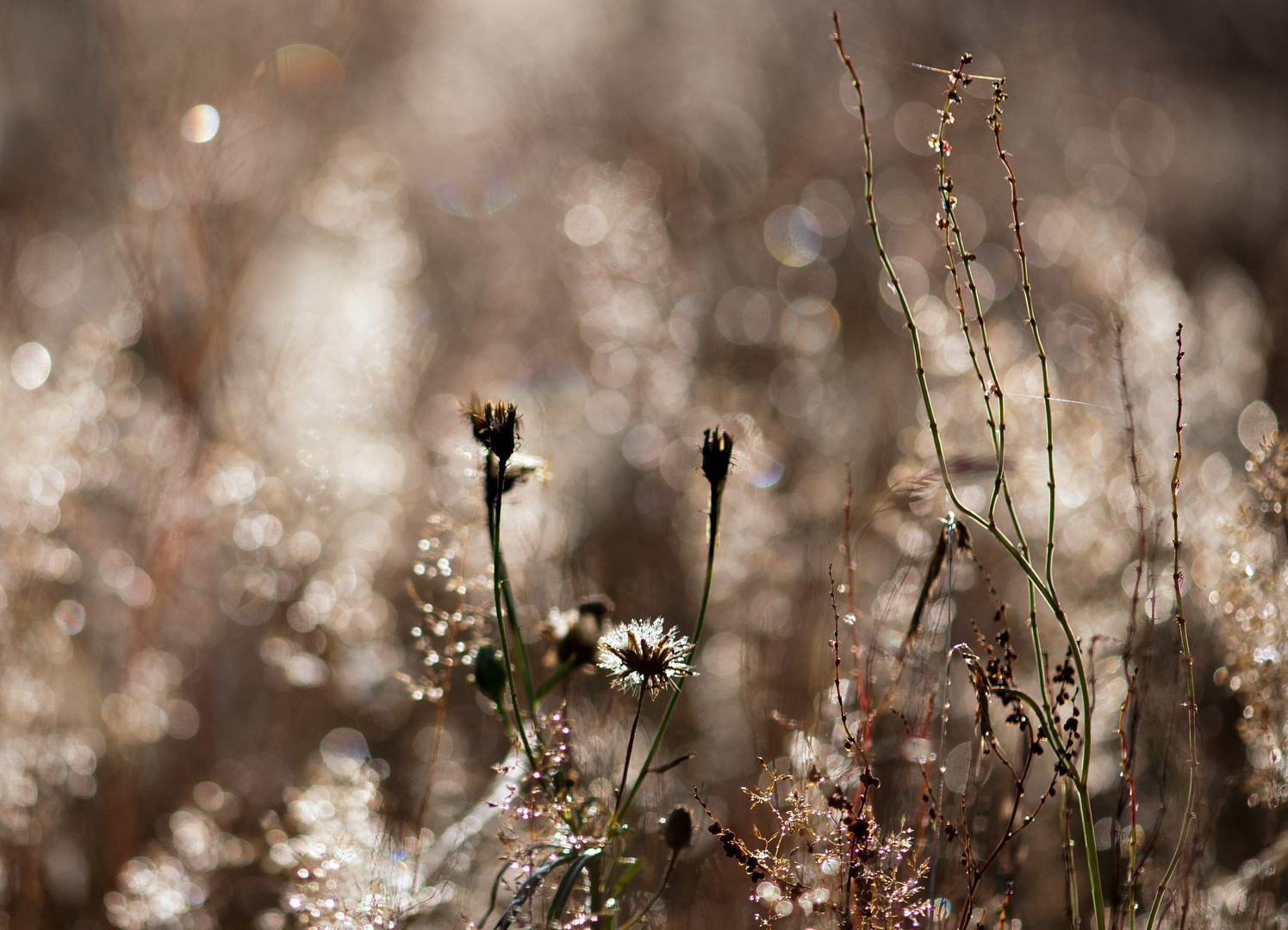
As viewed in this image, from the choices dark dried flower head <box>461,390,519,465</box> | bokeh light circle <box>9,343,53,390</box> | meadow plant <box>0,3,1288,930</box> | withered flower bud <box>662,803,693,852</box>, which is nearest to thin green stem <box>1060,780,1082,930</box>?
meadow plant <box>0,3,1288,930</box>

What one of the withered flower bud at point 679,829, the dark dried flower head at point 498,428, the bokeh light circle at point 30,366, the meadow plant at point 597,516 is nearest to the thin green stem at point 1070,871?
the meadow plant at point 597,516

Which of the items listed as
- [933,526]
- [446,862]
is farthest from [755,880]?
[933,526]

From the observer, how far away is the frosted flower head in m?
0.43

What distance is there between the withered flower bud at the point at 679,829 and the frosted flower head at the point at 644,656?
2.5 inches

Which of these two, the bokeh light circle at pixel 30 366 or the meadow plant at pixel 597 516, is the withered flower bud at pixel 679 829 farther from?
the bokeh light circle at pixel 30 366

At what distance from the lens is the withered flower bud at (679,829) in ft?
1.47

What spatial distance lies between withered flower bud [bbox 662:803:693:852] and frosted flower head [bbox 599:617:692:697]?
6cm

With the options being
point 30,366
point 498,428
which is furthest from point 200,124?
point 498,428

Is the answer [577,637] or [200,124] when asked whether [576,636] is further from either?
[200,124]

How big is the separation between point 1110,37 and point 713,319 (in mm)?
1202

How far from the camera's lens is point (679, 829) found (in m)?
0.45

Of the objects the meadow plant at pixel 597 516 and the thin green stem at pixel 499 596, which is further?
the meadow plant at pixel 597 516

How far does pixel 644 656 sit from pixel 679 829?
0.09 m

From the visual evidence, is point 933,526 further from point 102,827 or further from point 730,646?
point 102,827
